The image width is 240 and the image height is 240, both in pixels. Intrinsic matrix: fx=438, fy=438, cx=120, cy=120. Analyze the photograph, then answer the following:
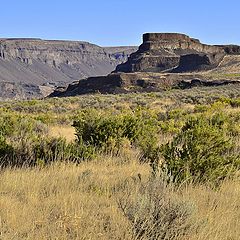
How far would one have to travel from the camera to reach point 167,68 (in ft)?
349

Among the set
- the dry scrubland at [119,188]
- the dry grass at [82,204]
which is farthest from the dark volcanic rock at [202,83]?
the dry grass at [82,204]

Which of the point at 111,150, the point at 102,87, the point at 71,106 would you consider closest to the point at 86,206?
the point at 111,150

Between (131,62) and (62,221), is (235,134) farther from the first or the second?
(131,62)

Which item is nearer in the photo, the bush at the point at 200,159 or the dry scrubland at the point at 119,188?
the dry scrubland at the point at 119,188

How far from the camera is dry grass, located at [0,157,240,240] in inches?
141

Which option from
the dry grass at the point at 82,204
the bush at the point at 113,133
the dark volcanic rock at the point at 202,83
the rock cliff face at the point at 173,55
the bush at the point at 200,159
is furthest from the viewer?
the rock cliff face at the point at 173,55

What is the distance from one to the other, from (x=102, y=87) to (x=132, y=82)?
467cm

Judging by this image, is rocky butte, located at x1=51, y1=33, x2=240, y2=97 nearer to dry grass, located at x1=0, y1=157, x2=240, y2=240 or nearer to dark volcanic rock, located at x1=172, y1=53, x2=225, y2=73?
dark volcanic rock, located at x1=172, y1=53, x2=225, y2=73

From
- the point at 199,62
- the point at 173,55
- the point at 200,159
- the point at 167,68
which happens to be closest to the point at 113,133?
the point at 200,159

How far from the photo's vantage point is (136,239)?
3.41 m

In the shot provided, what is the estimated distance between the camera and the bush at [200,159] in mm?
5452

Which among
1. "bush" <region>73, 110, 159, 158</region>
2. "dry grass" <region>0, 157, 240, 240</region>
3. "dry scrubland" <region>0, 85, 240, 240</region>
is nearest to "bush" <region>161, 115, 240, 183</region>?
"dry scrubland" <region>0, 85, 240, 240</region>

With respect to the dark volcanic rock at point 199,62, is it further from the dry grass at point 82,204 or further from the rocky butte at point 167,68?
the dry grass at point 82,204

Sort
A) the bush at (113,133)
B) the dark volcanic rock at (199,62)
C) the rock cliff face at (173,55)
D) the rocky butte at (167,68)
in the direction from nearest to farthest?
the bush at (113,133), the rocky butte at (167,68), the dark volcanic rock at (199,62), the rock cliff face at (173,55)
